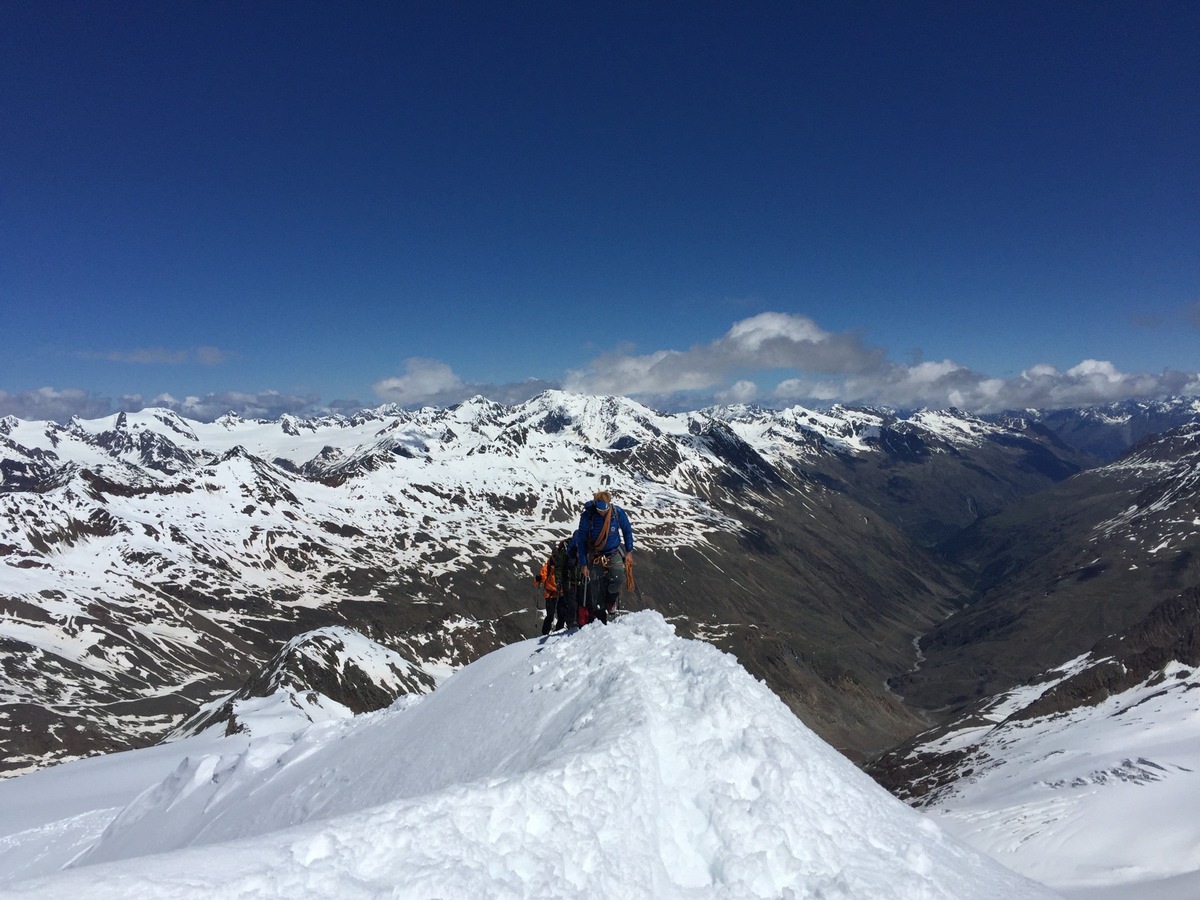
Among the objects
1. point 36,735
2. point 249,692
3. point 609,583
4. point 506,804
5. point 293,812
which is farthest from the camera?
point 36,735

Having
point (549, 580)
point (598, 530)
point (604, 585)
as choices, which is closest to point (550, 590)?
point (549, 580)

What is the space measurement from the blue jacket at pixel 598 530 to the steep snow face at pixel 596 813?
2609 millimetres

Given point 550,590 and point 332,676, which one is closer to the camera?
point 550,590

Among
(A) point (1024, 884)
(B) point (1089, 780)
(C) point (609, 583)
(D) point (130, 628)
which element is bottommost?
(B) point (1089, 780)

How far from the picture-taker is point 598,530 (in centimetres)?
2042

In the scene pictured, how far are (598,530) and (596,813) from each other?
37.5 ft

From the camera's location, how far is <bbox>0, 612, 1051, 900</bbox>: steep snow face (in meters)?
7.40

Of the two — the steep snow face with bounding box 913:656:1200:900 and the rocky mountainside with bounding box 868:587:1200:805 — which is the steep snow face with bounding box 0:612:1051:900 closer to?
the steep snow face with bounding box 913:656:1200:900

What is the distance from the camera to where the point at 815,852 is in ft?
33.6

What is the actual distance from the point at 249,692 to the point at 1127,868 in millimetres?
114389

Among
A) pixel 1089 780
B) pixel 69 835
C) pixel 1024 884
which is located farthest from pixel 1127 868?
pixel 69 835

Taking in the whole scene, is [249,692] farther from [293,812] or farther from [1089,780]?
[1089,780]

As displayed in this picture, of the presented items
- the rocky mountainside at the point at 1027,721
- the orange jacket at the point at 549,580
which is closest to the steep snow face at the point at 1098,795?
the rocky mountainside at the point at 1027,721

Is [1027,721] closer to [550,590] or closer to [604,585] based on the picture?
[550,590]
